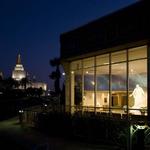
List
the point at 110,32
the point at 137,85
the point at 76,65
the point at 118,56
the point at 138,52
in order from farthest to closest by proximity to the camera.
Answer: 1. the point at 76,65
2. the point at 118,56
3. the point at 110,32
4. the point at 137,85
5. the point at 138,52

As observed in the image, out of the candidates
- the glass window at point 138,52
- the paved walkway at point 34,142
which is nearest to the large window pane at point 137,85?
the glass window at point 138,52

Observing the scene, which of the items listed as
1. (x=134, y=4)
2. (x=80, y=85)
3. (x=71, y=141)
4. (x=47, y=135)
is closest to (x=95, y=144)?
(x=71, y=141)

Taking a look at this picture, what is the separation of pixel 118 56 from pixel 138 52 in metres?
1.64

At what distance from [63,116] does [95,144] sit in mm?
3978

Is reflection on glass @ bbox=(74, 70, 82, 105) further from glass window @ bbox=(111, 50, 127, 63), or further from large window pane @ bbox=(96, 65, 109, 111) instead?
glass window @ bbox=(111, 50, 127, 63)

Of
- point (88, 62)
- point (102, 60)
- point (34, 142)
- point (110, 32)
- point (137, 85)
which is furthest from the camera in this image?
point (88, 62)

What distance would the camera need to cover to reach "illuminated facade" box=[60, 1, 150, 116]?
58.9ft

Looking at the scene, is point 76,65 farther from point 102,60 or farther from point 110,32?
point 110,32

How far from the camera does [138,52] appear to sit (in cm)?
1867

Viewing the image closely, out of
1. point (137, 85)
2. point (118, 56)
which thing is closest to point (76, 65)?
point (118, 56)

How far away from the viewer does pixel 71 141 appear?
687 inches

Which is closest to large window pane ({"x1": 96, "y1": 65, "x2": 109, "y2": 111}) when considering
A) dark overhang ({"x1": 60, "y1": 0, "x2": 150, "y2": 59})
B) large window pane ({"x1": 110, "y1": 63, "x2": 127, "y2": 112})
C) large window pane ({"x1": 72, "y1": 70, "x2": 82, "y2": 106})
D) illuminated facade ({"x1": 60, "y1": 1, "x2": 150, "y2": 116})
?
illuminated facade ({"x1": 60, "y1": 1, "x2": 150, "y2": 116})

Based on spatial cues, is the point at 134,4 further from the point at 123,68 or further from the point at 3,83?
the point at 3,83

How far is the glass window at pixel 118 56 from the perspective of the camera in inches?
778
